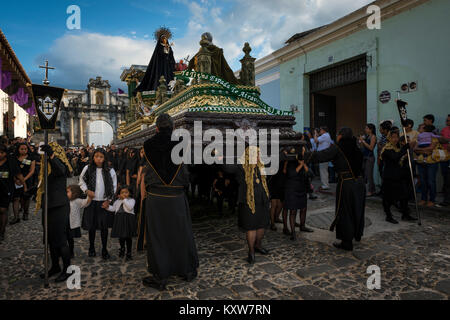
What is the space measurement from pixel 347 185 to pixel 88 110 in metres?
44.4

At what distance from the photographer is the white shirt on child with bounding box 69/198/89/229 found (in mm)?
3947

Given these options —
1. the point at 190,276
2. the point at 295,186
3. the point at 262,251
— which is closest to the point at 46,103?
the point at 190,276

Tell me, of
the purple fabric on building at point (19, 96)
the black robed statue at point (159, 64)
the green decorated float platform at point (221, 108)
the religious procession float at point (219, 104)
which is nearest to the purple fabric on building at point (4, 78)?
the purple fabric on building at point (19, 96)

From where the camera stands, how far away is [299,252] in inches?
162

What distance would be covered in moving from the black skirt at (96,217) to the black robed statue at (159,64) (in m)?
6.67

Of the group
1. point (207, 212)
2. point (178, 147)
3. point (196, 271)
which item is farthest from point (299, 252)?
point (207, 212)

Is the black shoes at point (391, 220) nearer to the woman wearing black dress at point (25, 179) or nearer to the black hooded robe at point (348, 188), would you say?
the black hooded robe at point (348, 188)

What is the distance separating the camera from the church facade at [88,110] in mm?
40625

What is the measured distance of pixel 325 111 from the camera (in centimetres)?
1212

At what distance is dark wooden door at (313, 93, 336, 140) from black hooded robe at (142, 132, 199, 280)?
9691 millimetres

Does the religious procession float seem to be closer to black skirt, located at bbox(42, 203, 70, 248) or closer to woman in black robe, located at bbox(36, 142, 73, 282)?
woman in black robe, located at bbox(36, 142, 73, 282)

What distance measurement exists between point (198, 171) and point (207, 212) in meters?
1.54

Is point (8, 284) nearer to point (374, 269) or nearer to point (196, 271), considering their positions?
point (196, 271)
